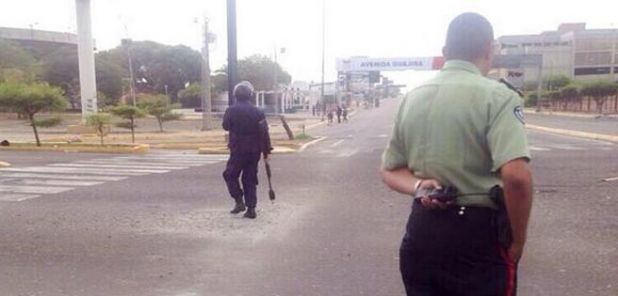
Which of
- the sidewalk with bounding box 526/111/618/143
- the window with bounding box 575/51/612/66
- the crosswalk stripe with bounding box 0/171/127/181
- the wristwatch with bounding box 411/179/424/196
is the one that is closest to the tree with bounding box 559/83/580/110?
the sidewalk with bounding box 526/111/618/143

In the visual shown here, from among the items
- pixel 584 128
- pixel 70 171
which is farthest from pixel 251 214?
pixel 584 128

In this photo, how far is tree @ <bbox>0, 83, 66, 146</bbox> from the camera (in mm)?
20500

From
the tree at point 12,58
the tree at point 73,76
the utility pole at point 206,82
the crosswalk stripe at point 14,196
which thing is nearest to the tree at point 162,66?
the tree at point 73,76

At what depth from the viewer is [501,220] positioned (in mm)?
2221

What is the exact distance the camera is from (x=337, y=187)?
36.7ft

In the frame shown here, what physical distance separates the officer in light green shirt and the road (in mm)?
2517

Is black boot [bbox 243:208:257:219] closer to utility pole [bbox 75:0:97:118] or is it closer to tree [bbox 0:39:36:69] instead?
utility pole [bbox 75:0:97:118]

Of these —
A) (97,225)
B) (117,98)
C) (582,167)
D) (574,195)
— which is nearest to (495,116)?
(97,225)

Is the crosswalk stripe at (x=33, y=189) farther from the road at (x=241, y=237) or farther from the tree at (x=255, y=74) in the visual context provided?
the tree at (x=255, y=74)

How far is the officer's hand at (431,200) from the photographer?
2.25 meters

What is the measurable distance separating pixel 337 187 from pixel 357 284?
20.5 feet

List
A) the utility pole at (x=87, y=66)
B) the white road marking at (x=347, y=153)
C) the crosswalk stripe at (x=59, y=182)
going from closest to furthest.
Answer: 1. the crosswalk stripe at (x=59, y=182)
2. the white road marking at (x=347, y=153)
3. the utility pole at (x=87, y=66)

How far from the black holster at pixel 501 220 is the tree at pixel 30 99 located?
834 inches

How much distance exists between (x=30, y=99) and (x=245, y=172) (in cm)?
1574
